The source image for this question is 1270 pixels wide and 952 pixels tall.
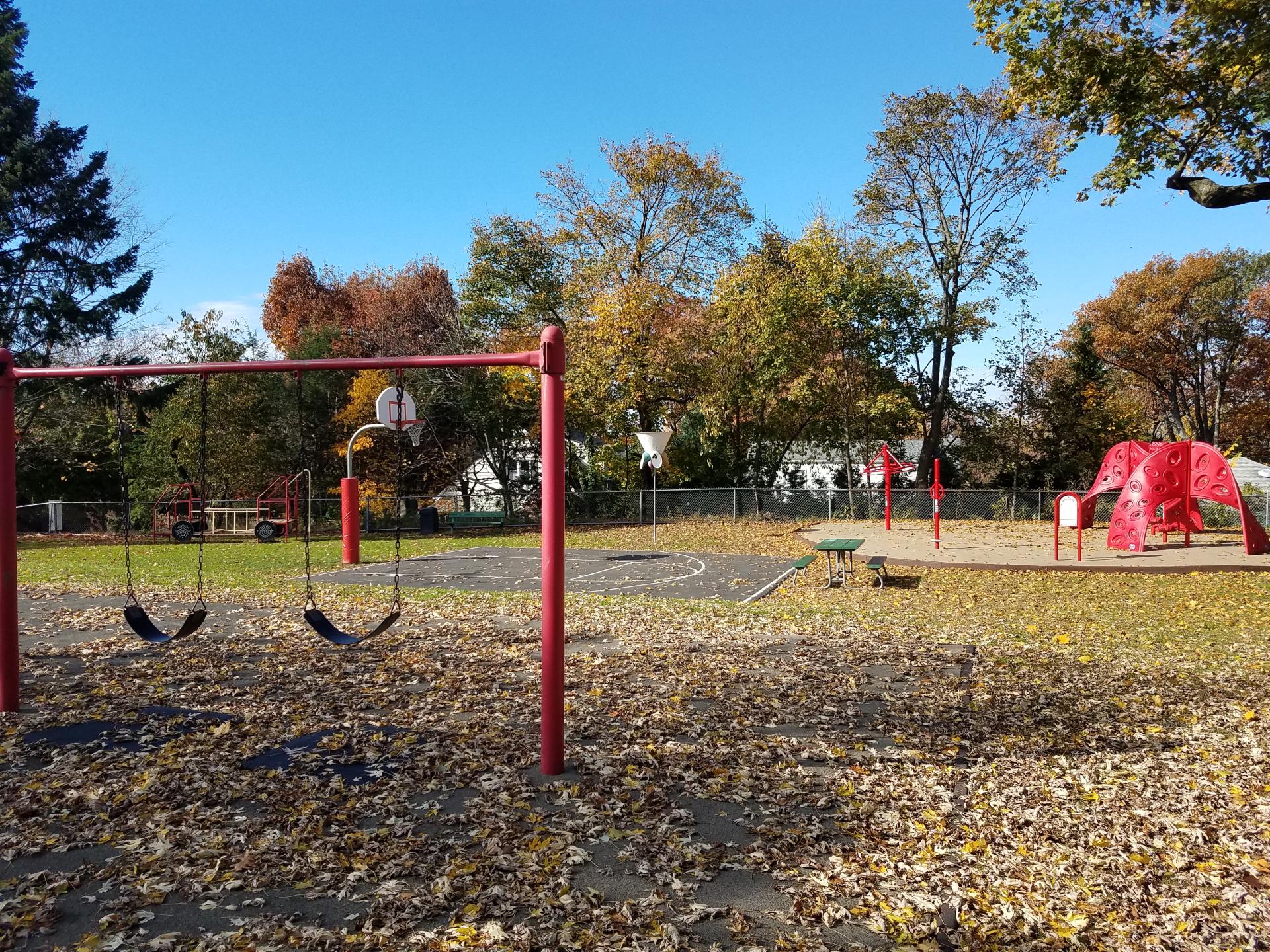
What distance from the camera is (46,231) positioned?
26.2 metres

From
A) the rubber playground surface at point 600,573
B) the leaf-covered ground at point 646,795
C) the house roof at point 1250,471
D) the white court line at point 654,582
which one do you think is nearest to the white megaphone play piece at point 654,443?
the rubber playground surface at point 600,573

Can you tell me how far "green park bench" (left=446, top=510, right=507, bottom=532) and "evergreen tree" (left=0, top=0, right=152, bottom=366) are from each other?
12821mm

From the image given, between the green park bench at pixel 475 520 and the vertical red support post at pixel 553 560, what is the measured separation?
21.1 metres

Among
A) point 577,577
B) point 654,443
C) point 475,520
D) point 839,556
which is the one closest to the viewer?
point 839,556

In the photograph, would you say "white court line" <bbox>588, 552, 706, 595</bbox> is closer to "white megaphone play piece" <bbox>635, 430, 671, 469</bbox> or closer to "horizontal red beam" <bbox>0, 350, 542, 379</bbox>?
"white megaphone play piece" <bbox>635, 430, 671, 469</bbox>

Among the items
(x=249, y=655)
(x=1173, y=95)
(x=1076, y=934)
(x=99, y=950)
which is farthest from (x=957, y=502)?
(x=99, y=950)

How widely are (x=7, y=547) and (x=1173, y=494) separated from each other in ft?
60.4

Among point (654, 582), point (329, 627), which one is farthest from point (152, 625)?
point (654, 582)

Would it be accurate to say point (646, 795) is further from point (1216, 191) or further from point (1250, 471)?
point (1250, 471)

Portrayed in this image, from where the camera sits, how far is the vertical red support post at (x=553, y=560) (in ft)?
15.7

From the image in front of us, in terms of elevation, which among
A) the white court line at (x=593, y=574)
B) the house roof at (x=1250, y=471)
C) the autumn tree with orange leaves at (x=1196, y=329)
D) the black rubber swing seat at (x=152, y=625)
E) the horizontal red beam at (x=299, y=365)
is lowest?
the white court line at (x=593, y=574)

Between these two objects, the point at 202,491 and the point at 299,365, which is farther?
the point at 202,491

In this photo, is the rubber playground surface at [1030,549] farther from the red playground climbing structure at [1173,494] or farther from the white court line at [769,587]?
the white court line at [769,587]

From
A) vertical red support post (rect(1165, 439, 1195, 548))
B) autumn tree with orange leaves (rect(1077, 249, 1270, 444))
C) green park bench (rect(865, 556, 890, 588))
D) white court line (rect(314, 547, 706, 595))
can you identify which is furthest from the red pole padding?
autumn tree with orange leaves (rect(1077, 249, 1270, 444))
